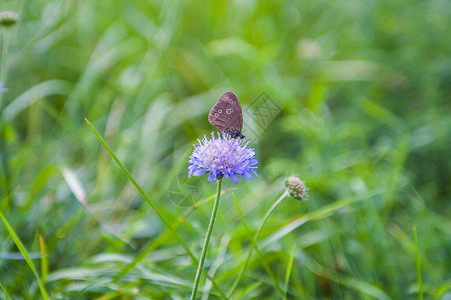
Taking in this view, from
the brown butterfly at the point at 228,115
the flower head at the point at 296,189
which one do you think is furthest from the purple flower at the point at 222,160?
the flower head at the point at 296,189

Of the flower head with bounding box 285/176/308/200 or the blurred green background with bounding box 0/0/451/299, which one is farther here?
the blurred green background with bounding box 0/0/451/299

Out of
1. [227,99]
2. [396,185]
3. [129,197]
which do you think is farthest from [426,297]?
[129,197]

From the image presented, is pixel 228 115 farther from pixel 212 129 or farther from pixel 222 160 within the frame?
pixel 212 129

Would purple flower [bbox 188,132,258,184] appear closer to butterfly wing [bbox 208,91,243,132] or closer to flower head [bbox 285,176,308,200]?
butterfly wing [bbox 208,91,243,132]

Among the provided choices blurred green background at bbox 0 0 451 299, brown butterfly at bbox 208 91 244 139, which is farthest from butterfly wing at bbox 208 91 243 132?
blurred green background at bbox 0 0 451 299

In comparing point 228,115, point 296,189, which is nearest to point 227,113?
point 228,115

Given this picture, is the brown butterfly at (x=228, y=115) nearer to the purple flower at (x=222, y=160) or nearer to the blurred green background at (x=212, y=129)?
the purple flower at (x=222, y=160)

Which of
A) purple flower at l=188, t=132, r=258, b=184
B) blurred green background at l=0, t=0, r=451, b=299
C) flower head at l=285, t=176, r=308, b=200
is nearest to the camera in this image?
purple flower at l=188, t=132, r=258, b=184
